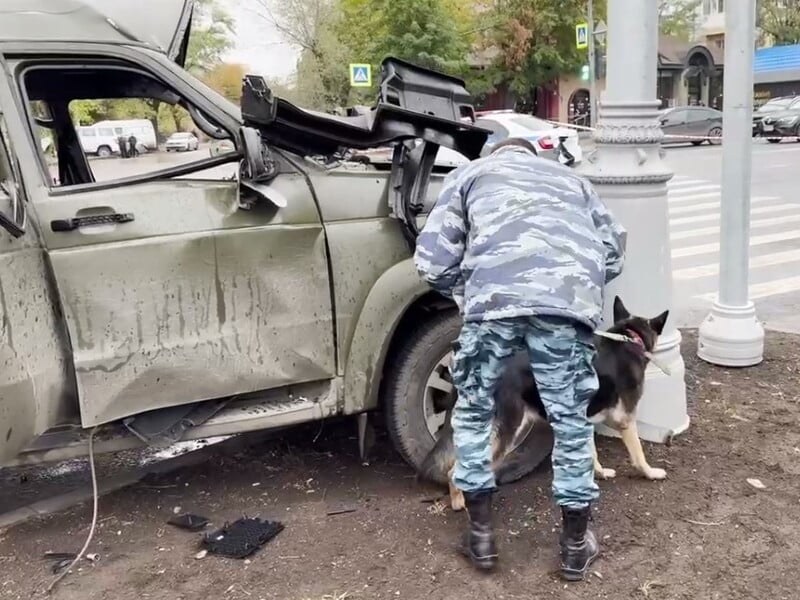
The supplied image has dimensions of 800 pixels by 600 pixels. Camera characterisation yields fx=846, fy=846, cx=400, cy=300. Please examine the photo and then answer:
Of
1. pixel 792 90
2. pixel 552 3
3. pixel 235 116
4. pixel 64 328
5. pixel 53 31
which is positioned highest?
Result: pixel 552 3

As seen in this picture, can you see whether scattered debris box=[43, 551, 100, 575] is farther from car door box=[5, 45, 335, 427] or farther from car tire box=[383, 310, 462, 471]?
car tire box=[383, 310, 462, 471]

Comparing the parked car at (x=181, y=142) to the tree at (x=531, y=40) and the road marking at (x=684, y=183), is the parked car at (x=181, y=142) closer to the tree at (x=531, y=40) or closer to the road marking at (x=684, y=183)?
the road marking at (x=684, y=183)

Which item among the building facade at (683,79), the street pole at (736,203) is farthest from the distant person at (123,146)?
the building facade at (683,79)

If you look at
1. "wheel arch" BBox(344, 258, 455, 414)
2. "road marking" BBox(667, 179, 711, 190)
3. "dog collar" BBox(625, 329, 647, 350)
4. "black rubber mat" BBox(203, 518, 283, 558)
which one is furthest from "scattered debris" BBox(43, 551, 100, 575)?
"road marking" BBox(667, 179, 711, 190)

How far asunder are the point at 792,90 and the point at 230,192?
4491 centimetres

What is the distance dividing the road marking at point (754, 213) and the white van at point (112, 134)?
371 inches

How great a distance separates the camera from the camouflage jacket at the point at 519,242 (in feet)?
9.77

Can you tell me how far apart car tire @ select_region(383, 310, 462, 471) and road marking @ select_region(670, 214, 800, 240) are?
8037mm

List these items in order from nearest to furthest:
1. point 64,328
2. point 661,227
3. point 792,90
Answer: point 64,328 < point 661,227 < point 792,90

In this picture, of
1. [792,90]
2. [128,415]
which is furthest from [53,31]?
[792,90]

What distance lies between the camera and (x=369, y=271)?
380 centimetres

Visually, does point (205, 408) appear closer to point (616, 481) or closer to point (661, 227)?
point (616, 481)

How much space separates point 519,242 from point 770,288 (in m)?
5.97

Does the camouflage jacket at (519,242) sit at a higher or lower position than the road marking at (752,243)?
higher
